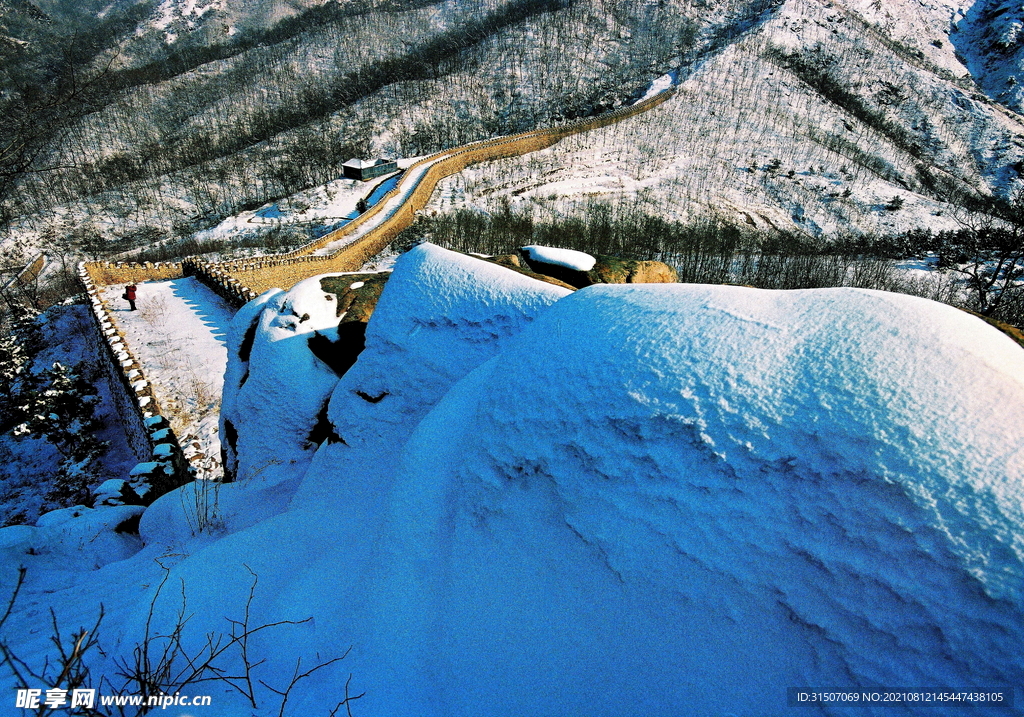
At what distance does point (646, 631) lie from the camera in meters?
2.67

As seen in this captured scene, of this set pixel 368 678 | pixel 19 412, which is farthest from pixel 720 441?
pixel 19 412

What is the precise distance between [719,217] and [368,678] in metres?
38.9

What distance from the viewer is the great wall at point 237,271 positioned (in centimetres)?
1039

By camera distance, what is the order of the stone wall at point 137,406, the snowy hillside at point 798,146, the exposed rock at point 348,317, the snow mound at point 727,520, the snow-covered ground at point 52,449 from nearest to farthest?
the snow mound at point 727,520
the exposed rock at point 348,317
the stone wall at point 137,406
the snow-covered ground at point 52,449
the snowy hillside at point 798,146

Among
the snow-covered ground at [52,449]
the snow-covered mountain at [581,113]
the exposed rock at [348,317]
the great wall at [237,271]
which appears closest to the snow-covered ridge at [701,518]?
Answer: the exposed rock at [348,317]

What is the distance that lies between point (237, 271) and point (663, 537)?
66.6ft

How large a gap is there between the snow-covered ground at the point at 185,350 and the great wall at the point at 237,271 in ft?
1.34

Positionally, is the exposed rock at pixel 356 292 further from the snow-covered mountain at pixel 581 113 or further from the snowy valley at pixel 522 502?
the snow-covered mountain at pixel 581 113

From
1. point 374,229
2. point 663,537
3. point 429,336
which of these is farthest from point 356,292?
point 374,229

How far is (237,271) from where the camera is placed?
19.0m

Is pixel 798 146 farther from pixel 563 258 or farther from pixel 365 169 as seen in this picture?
pixel 563 258

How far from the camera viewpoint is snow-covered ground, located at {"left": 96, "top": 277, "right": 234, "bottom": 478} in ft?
37.2

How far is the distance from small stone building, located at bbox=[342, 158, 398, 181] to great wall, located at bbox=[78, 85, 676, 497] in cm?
366

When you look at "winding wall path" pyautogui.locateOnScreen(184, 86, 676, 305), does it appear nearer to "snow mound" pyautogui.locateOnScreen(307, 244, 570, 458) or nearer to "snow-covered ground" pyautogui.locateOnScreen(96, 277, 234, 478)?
"snow-covered ground" pyautogui.locateOnScreen(96, 277, 234, 478)
